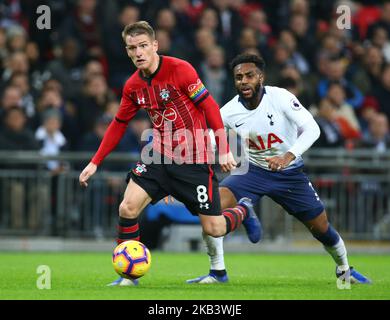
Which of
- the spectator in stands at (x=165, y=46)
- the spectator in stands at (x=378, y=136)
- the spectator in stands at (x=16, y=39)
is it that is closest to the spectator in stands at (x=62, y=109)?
the spectator in stands at (x=16, y=39)

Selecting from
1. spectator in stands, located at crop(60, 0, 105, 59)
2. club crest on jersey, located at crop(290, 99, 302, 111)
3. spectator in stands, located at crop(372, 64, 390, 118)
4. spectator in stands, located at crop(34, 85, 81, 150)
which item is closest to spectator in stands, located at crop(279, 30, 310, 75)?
spectator in stands, located at crop(372, 64, 390, 118)

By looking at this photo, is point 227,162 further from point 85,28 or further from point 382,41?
point 382,41

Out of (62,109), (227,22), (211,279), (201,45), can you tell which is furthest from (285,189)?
(227,22)

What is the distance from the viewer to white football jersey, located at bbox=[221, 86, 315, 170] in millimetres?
10141

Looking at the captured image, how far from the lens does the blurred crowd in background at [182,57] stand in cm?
1634

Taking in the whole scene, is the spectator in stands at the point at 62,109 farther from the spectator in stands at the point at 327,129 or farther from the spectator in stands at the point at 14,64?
the spectator in stands at the point at 327,129

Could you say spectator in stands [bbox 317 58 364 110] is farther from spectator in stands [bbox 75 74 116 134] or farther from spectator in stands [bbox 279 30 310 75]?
spectator in stands [bbox 75 74 116 134]

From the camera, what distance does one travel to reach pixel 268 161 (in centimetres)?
998

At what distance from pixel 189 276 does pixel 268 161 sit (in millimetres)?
1785

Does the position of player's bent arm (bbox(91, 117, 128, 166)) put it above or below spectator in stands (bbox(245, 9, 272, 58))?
below

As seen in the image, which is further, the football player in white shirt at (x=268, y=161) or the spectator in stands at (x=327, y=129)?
the spectator in stands at (x=327, y=129)

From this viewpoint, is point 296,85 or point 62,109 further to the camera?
point 296,85

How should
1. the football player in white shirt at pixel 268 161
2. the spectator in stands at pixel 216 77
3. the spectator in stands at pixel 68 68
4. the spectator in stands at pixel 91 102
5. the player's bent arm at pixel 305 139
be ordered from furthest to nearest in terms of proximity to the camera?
the spectator in stands at pixel 216 77, the spectator in stands at pixel 68 68, the spectator in stands at pixel 91 102, the football player in white shirt at pixel 268 161, the player's bent arm at pixel 305 139

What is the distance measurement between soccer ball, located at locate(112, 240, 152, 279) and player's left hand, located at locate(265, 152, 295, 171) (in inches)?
56.1
